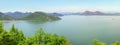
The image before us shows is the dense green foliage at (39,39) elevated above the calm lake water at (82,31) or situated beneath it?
elevated above

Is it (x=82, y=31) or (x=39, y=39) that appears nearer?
(x=39, y=39)

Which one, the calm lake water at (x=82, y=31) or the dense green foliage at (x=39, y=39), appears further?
the calm lake water at (x=82, y=31)

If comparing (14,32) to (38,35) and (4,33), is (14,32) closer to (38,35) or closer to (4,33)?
(4,33)

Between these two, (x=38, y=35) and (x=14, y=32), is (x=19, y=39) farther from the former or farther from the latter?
(x=38, y=35)

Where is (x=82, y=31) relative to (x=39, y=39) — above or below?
below

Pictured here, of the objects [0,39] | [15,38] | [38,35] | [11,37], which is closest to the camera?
[38,35]

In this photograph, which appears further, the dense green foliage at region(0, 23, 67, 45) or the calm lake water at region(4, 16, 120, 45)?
the calm lake water at region(4, 16, 120, 45)

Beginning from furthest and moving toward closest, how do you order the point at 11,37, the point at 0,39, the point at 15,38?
the point at 15,38 < the point at 11,37 < the point at 0,39

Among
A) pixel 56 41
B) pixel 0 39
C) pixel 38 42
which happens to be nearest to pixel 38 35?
pixel 38 42

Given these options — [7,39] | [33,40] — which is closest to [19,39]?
[7,39]

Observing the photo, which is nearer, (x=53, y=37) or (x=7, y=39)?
(x=53, y=37)

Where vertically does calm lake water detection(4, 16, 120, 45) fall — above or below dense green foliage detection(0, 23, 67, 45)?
below
